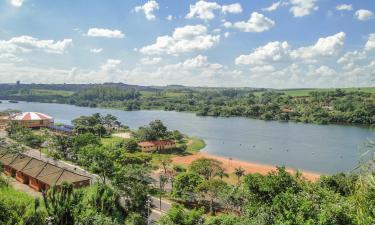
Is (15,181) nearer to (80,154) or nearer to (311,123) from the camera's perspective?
(80,154)

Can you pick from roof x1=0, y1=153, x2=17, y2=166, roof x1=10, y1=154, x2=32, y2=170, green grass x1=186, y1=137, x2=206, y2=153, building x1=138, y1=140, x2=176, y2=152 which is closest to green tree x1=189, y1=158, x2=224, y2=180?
roof x1=10, y1=154, x2=32, y2=170

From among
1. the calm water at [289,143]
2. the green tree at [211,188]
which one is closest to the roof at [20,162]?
the green tree at [211,188]

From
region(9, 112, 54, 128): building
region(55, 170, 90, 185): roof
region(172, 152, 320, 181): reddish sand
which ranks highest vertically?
region(55, 170, 90, 185): roof

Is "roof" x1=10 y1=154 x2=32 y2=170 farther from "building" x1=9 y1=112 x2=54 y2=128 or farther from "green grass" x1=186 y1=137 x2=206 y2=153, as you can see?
"building" x1=9 y1=112 x2=54 y2=128

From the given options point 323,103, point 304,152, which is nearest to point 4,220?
point 304,152

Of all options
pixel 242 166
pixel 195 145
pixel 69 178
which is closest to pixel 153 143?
pixel 195 145

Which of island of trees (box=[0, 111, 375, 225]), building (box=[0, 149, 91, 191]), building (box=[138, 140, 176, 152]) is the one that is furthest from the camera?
building (box=[138, 140, 176, 152])
